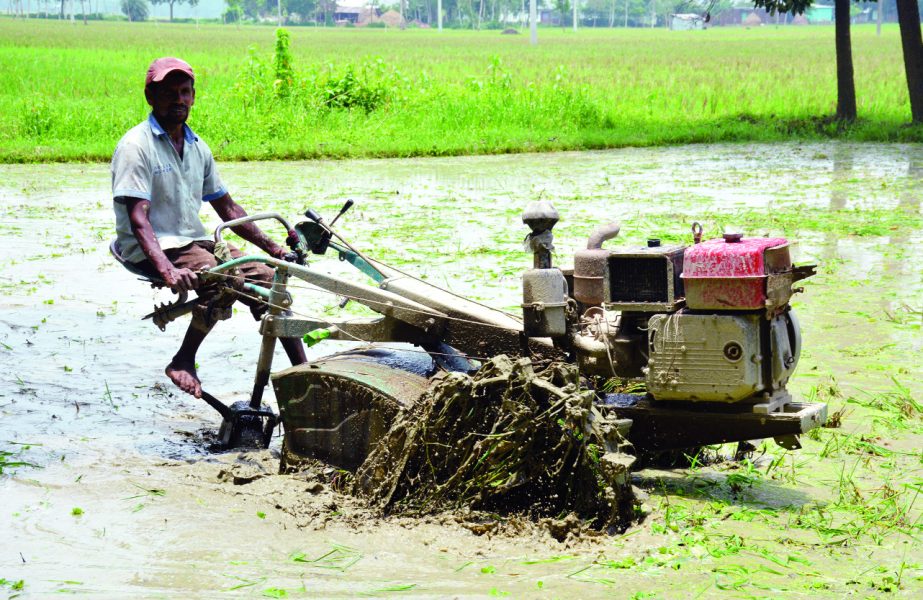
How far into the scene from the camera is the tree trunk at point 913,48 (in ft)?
62.7

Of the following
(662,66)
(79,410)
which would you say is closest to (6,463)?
(79,410)

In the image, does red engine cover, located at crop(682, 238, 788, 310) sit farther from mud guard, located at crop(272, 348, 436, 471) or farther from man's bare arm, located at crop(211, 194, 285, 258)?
man's bare arm, located at crop(211, 194, 285, 258)

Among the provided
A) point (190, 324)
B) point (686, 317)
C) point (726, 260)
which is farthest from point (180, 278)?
point (726, 260)

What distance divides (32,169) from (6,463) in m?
11.5

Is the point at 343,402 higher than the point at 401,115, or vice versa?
the point at 401,115

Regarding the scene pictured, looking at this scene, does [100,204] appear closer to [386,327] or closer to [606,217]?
[606,217]

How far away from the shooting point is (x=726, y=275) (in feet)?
13.3

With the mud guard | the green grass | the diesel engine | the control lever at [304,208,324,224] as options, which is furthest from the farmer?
the green grass

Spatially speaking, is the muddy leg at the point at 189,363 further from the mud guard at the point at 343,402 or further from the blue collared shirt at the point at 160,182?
the mud guard at the point at 343,402

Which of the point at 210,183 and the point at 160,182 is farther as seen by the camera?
the point at 210,183

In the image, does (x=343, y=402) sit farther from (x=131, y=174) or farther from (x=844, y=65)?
(x=844, y=65)

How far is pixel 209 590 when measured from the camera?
377 centimetres

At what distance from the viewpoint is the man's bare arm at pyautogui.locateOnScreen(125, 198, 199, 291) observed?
16.1 feet

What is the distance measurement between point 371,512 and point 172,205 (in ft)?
5.99
